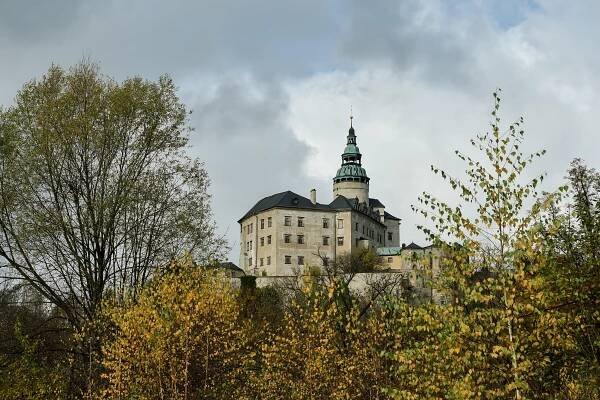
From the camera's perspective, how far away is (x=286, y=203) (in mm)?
93125

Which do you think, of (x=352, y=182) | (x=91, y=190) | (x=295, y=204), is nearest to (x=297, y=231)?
(x=295, y=204)

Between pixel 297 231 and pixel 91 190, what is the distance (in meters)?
70.3

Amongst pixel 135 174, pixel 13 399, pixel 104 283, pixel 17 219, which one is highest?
pixel 135 174

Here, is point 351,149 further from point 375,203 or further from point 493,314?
point 493,314

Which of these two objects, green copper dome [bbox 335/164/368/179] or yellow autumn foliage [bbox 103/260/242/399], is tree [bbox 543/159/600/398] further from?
green copper dome [bbox 335/164/368/179]

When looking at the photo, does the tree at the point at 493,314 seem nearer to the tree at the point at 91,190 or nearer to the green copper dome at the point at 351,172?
the tree at the point at 91,190

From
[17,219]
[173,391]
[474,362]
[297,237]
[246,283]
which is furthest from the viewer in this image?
[297,237]

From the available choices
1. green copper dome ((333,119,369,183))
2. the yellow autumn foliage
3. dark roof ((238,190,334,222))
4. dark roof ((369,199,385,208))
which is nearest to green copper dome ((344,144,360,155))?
Result: green copper dome ((333,119,369,183))

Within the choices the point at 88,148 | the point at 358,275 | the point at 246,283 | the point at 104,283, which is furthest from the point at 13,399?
the point at 358,275

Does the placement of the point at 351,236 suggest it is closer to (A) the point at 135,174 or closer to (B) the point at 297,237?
(B) the point at 297,237

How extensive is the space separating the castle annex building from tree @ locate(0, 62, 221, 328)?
63.2m

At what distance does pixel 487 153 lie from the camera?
9.37 metres

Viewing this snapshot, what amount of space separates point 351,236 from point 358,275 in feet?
73.4

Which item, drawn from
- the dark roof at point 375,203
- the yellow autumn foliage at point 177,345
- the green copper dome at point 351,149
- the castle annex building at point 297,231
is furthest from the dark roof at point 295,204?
the yellow autumn foliage at point 177,345
